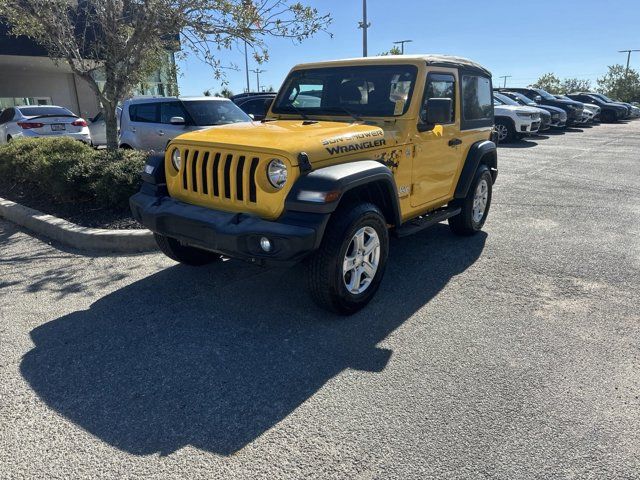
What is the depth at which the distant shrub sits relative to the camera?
6020 mm

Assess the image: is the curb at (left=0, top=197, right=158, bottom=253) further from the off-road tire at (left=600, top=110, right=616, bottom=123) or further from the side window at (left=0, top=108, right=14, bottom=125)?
the off-road tire at (left=600, top=110, right=616, bottom=123)

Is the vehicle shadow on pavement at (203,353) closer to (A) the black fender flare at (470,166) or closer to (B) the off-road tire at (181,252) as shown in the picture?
(B) the off-road tire at (181,252)

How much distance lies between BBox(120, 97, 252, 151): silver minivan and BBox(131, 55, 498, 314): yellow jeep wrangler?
4.39 meters

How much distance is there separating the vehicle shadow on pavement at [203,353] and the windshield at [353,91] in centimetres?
156

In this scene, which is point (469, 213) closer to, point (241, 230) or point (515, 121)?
point (241, 230)

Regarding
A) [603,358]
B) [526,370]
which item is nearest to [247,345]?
[526,370]

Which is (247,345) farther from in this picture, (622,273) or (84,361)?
(622,273)

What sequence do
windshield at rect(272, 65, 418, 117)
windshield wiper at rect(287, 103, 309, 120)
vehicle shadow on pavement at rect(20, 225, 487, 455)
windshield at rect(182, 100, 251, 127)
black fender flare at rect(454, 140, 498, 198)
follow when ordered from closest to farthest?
vehicle shadow on pavement at rect(20, 225, 487, 455) < windshield at rect(272, 65, 418, 117) < windshield wiper at rect(287, 103, 309, 120) < black fender flare at rect(454, 140, 498, 198) < windshield at rect(182, 100, 251, 127)

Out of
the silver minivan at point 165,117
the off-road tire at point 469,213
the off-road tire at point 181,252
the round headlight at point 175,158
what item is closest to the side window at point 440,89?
the off-road tire at point 469,213

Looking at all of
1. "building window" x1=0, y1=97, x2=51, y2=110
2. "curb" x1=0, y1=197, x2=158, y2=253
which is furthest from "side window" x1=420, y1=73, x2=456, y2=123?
"building window" x1=0, y1=97, x2=51, y2=110

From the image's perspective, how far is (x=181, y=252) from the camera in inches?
180

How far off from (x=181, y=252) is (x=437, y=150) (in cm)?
261

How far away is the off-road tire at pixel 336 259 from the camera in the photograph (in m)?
3.51

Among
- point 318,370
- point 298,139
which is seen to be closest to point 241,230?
point 298,139
